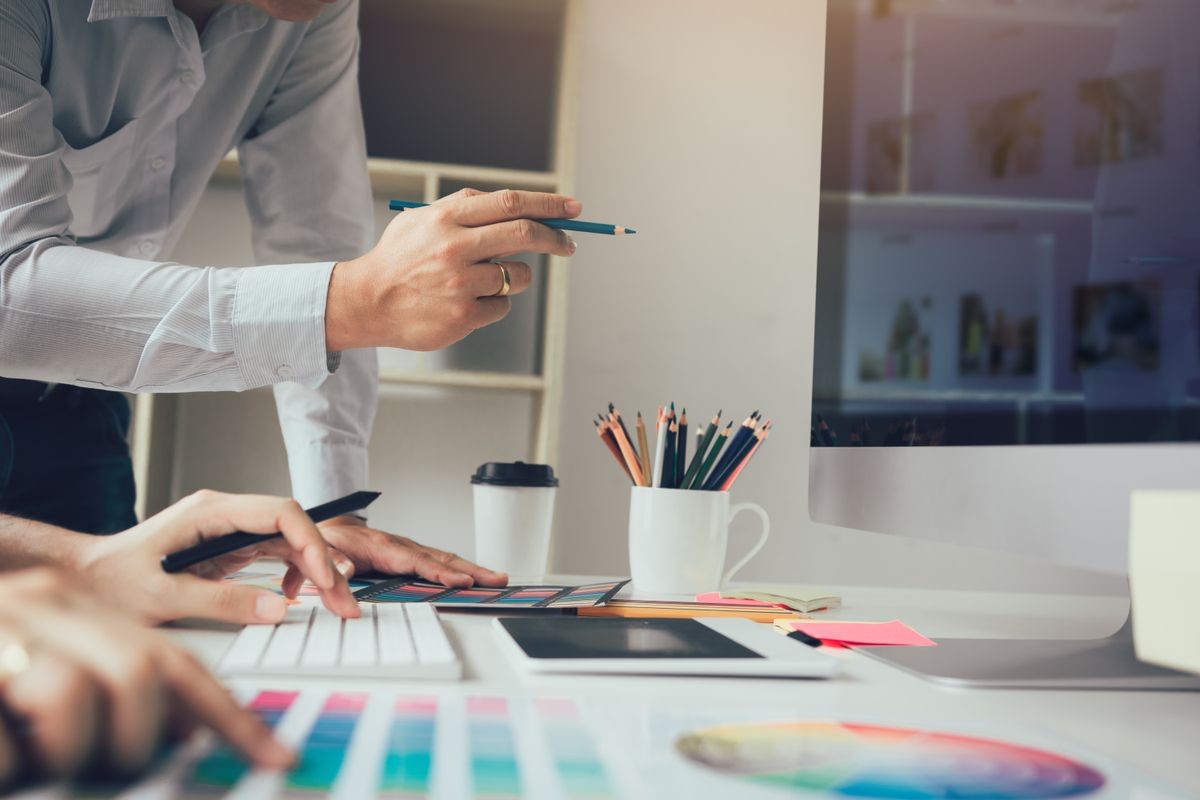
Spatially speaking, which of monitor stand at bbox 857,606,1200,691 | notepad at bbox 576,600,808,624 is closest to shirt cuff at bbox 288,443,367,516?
notepad at bbox 576,600,808,624

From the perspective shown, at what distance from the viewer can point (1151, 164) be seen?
556 mm

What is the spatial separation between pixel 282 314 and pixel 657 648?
0.54 meters

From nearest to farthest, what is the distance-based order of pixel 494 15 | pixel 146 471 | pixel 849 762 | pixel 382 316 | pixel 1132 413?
pixel 849 762 < pixel 1132 413 < pixel 382 316 < pixel 146 471 < pixel 494 15

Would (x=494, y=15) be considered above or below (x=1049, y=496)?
above

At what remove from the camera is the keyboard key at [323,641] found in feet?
1.73

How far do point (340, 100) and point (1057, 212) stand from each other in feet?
3.75

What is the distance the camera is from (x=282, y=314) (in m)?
0.94

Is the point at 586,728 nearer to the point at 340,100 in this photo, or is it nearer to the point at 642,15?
the point at 340,100

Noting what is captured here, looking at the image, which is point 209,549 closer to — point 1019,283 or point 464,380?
point 1019,283

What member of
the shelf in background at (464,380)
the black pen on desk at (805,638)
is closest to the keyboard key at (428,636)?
the black pen on desk at (805,638)

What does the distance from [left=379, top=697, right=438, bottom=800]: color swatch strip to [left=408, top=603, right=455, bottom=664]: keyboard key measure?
64 mm

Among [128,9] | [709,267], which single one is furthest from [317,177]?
[709,267]


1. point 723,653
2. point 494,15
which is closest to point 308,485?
point 723,653

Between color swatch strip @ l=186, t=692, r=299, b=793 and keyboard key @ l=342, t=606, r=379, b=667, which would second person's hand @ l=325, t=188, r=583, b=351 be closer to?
keyboard key @ l=342, t=606, r=379, b=667
